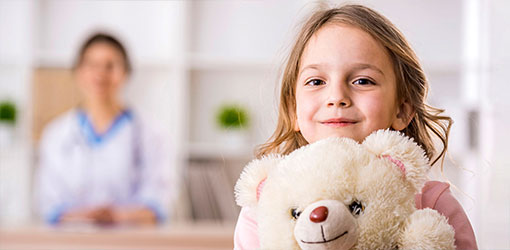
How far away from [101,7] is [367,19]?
2.94 metres

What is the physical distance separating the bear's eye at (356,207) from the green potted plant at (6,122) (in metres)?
2.91

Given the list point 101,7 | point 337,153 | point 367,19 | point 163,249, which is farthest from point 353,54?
point 101,7

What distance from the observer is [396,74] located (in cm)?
84

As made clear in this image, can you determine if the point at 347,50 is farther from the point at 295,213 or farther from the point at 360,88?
the point at 295,213

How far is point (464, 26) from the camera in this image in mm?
A: 3270

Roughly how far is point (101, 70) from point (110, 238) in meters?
0.94

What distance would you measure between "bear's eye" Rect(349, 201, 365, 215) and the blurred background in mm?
2386

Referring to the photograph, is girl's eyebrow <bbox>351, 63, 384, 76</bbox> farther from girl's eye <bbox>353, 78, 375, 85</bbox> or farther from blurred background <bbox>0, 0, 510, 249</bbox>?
blurred background <bbox>0, 0, 510, 249</bbox>

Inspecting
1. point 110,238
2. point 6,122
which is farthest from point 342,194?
point 6,122

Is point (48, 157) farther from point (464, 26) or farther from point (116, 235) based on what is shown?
point (464, 26)

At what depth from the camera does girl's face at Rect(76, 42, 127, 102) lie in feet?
10.5

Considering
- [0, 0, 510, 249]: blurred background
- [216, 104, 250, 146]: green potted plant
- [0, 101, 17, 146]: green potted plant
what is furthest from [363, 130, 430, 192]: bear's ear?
[0, 101, 17, 146]: green potted plant

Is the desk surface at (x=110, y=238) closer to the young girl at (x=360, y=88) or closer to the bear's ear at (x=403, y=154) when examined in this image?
the young girl at (x=360, y=88)

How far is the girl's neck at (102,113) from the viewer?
→ 314 centimetres
